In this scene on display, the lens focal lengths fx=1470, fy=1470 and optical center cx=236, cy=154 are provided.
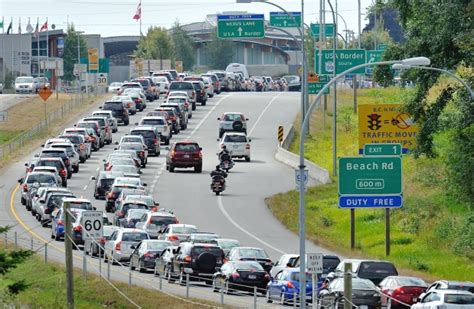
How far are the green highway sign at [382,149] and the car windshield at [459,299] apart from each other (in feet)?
54.1

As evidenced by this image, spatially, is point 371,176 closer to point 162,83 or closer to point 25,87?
point 162,83

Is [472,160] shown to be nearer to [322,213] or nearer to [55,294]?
[322,213]

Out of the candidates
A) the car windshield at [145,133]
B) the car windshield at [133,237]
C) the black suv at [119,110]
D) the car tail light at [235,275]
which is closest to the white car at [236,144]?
the car windshield at [145,133]

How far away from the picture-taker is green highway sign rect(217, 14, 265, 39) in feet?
235

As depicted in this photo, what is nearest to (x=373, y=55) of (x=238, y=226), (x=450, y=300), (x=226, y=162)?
(x=226, y=162)

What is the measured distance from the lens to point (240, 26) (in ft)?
236

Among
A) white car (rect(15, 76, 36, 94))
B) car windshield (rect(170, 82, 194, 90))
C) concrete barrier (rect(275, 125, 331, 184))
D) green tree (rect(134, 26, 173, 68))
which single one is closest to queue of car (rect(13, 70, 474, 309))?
concrete barrier (rect(275, 125, 331, 184))

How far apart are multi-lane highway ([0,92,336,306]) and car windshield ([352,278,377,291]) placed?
3372mm

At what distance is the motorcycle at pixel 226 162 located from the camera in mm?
71688

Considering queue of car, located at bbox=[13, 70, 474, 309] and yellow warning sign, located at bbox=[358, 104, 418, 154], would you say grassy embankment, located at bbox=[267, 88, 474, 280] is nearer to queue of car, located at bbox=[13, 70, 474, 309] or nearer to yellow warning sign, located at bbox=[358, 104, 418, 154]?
yellow warning sign, located at bbox=[358, 104, 418, 154]

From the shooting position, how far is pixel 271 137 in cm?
9156

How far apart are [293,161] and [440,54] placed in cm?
2859

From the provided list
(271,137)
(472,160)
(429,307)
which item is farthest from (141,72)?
(429,307)

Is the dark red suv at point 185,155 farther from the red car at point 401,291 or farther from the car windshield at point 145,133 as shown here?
the red car at point 401,291
